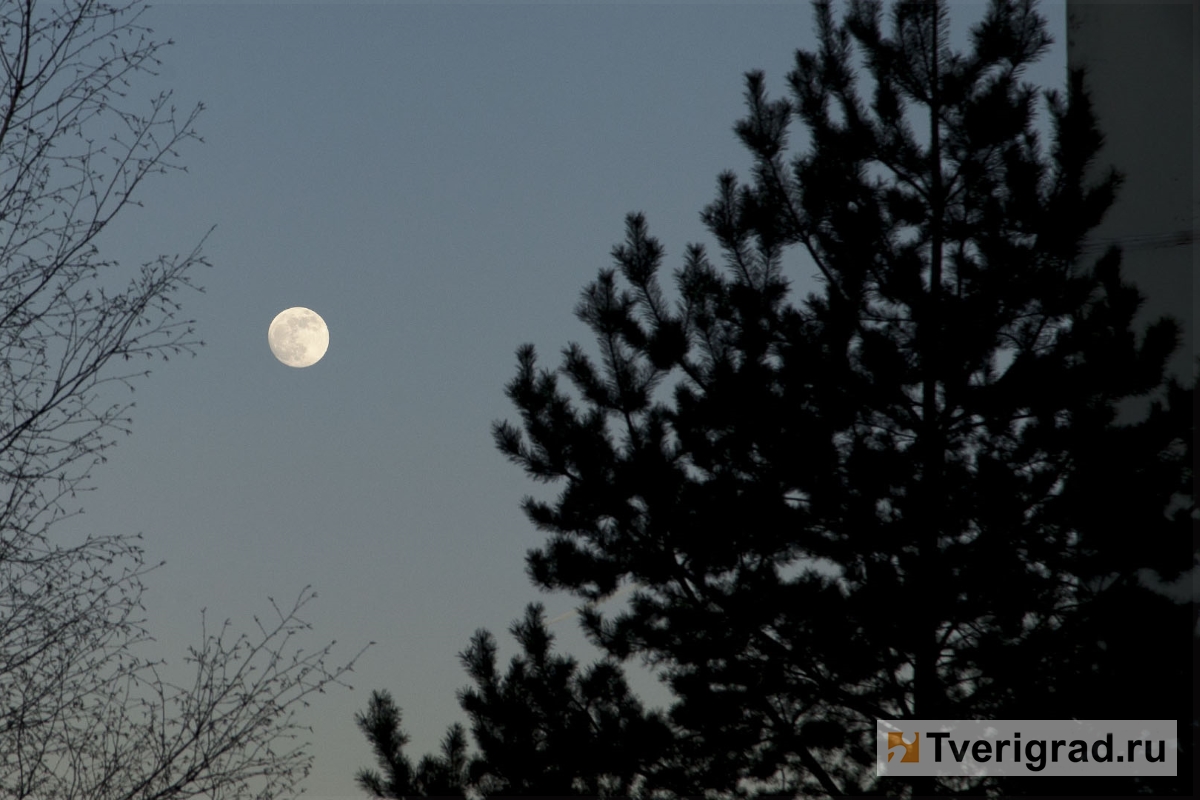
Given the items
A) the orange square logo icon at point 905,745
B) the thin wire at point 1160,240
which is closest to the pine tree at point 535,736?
the orange square logo icon at point 905,745

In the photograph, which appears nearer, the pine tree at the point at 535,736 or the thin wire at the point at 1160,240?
the pine tree at the point at 535,736

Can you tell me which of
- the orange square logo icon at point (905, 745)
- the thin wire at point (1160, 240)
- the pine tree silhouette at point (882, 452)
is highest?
the thin wire at point (1160, 240)

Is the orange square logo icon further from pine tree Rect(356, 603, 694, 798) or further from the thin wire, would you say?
the thin wire

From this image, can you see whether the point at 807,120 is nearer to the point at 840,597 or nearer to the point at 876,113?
the point at 876,113

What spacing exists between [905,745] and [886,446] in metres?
1.87

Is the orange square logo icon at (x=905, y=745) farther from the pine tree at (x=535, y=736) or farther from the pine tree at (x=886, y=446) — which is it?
the pine tree at (x=535, y=736)

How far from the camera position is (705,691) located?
766 cm

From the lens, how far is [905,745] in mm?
7234

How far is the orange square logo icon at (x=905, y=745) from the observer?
7.16 m

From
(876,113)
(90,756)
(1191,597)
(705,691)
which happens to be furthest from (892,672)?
(90,756)

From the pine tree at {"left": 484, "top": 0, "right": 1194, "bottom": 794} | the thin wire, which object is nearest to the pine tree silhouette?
the pine tree at {"left": 484, "top": 0, "right": 1194, "bottom": 794}

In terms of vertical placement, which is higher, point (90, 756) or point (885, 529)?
point (885, 529)

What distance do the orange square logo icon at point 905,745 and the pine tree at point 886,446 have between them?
163mm

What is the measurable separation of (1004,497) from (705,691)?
7.45ft
